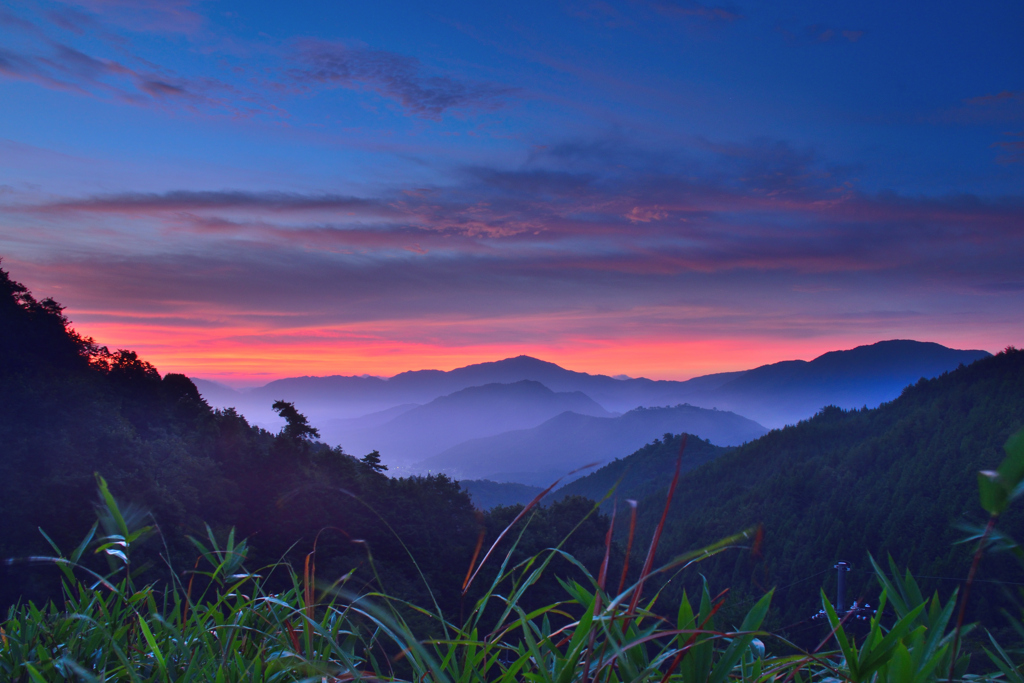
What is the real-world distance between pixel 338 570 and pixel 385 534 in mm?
3908

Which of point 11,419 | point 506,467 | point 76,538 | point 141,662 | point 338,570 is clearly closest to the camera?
point 141,662

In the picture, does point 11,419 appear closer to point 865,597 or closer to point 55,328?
point 55,328

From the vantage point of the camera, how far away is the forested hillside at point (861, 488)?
167 ft

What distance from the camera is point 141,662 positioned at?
1.37 m

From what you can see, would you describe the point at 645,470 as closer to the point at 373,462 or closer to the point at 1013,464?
the point at 373,462

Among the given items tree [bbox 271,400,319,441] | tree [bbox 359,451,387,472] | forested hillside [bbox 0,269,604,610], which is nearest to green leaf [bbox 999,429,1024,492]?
forested hillside [bbox 0,269,604,610]

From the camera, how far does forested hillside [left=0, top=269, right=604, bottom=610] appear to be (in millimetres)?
12820

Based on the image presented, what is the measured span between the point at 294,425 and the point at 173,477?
8.27m

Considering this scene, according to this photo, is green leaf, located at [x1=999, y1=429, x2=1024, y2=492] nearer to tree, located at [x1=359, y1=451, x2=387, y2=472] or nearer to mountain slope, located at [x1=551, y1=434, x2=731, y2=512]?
tree, located at [x1=359, y1=451, x2=387, y2=472]

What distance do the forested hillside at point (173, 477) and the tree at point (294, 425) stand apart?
6 centimetres

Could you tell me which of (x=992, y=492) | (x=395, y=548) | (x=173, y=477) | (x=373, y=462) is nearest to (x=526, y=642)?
(x=992, y=492)

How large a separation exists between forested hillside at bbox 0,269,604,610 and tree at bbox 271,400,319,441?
65 mm

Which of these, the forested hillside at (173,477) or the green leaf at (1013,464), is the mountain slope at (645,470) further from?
the green leaf at (1013,464)

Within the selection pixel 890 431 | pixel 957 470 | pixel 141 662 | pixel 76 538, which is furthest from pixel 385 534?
pixel 890 431
